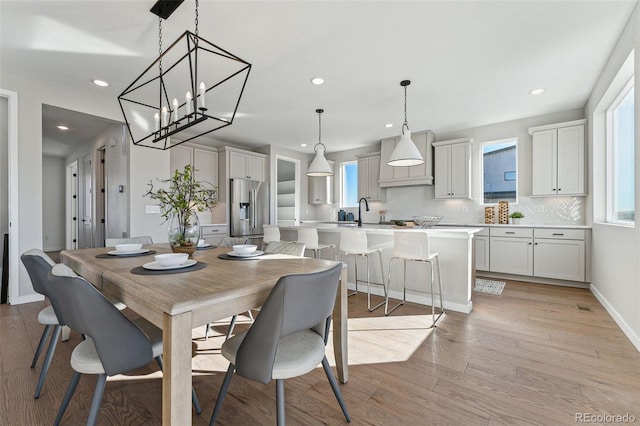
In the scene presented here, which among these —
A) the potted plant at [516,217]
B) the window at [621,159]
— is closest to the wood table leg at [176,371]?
the window at [621,159]

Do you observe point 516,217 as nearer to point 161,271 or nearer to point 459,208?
point 459,208

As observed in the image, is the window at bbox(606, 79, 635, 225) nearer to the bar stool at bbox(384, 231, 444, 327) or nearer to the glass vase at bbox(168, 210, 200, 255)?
the bar stool at bbox(384, 231, 444, 327)

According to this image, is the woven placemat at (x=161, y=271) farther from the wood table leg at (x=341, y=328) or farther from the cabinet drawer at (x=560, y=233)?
the cabinet drawer at (x=560, y=233)

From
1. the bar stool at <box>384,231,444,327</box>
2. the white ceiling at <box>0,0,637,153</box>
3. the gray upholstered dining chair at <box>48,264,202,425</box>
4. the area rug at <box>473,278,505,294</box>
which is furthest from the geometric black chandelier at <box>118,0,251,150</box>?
the area rug at <box>473,278,505,294</box>

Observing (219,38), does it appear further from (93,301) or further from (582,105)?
A: (582,105)

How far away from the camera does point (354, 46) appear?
262 cm

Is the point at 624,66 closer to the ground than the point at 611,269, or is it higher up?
higher up

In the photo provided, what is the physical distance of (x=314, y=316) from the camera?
120 cm

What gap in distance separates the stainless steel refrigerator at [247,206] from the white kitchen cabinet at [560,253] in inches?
185

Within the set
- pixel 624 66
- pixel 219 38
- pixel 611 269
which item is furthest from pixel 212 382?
pixel 624 66

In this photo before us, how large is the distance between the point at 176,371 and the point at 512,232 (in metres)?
4.84

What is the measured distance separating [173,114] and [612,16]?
3.51m

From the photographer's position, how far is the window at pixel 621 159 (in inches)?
106

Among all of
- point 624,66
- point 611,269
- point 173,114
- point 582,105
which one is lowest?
point 611,269
